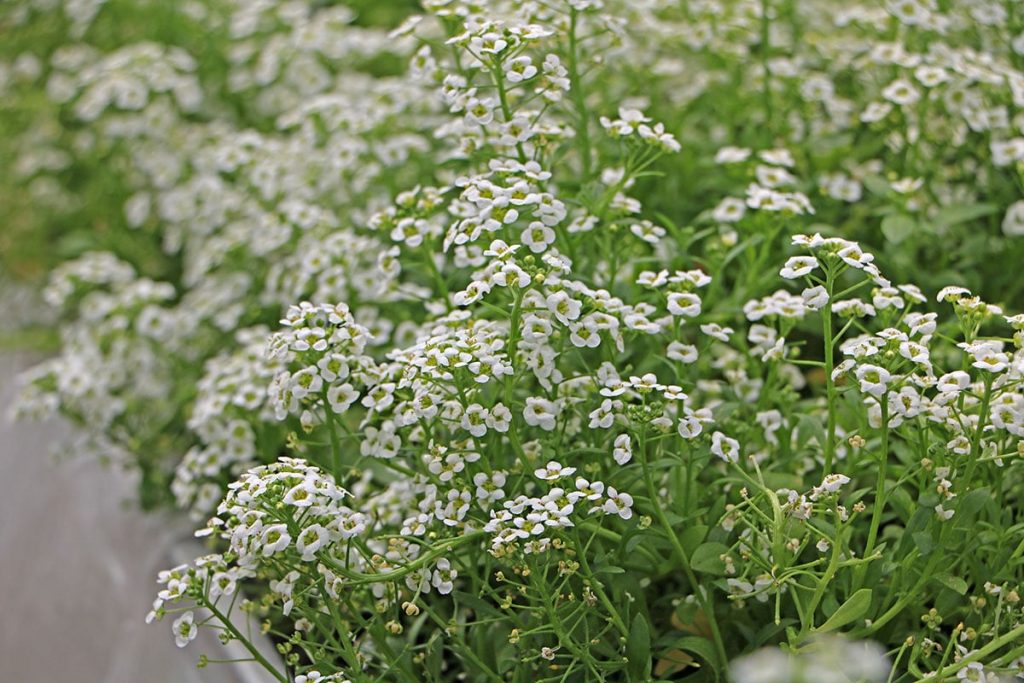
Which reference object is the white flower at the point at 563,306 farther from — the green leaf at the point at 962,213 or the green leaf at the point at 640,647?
the green leaf at the point at 962,213

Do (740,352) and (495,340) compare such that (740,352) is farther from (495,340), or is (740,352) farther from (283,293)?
(283,293)

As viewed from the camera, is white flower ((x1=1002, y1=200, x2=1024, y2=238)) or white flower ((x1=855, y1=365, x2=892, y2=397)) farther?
white flower ((x1=1002, y1=200, x2=1024, y2=238))

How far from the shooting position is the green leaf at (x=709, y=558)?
132cm

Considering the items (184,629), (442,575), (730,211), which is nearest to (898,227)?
(730,211)

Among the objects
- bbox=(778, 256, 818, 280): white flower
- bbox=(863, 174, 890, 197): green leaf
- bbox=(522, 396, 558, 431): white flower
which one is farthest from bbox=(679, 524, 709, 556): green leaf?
bbox=(863, 174, 890, 197): green leaf

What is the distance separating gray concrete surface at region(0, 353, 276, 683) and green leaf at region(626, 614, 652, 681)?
0.73m

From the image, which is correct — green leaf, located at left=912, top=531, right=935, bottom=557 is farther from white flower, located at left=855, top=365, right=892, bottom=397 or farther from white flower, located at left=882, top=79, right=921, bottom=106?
white flower, located at left=882, top=79, right=921, bottom=106

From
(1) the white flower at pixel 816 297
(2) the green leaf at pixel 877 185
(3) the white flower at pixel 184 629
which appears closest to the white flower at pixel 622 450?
(1) the white flower at pixel 816 297

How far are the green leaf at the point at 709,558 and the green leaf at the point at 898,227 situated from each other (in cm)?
64

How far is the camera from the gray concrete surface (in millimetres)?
2033

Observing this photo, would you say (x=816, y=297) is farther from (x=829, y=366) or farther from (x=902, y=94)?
(x=902, y=94)

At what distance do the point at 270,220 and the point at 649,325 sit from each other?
0.96 metres

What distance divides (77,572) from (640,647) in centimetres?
142

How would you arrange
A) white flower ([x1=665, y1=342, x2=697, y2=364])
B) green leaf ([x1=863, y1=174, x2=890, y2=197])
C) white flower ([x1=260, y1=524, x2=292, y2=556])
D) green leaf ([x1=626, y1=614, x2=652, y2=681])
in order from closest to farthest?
1. white flower ([x1=260, y1=524, x2=292, y2=556])
2. green leaf ([x1=626, y1=614, x2=652, y2=681])
3. white flower ([x1=665, y1=342, x2=697, y2=364])
4. green leaf ([x1=863, y1=174, x2=890, y2=197])
